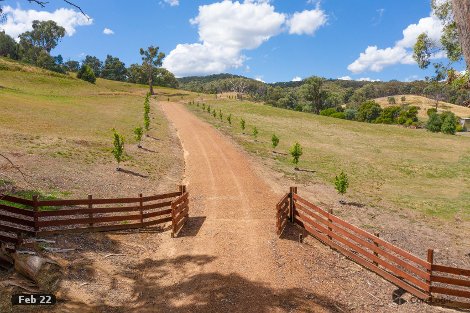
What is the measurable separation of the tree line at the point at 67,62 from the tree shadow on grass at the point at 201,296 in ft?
341

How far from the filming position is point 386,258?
13.3 m

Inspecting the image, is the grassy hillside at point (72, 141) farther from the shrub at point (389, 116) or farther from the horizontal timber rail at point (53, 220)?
the shrub at point (389, 116)

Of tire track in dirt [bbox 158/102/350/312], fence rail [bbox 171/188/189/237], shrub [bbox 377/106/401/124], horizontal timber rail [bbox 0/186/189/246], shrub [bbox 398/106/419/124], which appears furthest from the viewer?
shrub [bbox 377/106/401/124]

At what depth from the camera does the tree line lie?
109500 mm

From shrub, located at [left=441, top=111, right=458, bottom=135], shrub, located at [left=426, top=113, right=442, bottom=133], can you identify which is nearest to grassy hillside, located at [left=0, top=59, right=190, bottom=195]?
shrub, located at [left=441, top=111, right=458, bottom=135]

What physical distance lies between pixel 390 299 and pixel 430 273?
5.06 feet

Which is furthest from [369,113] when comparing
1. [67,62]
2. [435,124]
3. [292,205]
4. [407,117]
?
[67,62]

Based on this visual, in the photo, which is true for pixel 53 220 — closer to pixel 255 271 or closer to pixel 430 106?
pixel 255 271

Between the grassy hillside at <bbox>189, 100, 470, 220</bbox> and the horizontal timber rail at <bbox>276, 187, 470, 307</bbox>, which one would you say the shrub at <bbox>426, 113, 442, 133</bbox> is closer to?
the grassy hillside at <bbox>189, 100, 470, 220</bbox>

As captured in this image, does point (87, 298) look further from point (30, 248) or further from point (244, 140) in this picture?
point (244, 140)

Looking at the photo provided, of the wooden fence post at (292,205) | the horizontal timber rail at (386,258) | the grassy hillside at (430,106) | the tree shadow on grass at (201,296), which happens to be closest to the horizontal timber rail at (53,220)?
the tree shadow on grass at (201,296)

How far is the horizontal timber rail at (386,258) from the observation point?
1105 cm

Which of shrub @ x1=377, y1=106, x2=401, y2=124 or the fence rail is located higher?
shrub @ x1=377, y1=106, x2=401, y2=124
